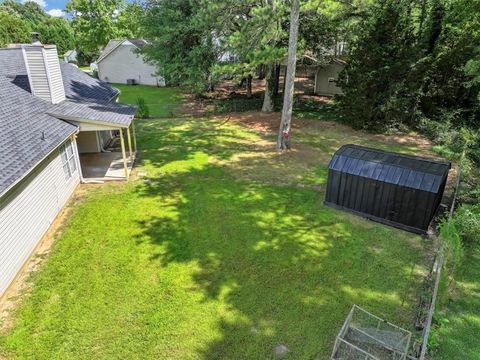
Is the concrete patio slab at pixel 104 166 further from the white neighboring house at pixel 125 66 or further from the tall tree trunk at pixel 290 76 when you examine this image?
the white neighboring house at pixel 125 66

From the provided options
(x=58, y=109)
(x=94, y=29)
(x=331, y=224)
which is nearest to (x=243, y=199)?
(x=331, y=224)

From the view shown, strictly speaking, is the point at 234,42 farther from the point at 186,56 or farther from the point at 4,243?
the point at 4,243

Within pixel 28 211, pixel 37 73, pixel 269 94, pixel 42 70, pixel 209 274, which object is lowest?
pixel 209 274

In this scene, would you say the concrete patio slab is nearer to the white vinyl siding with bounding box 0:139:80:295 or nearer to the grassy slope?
the white vinyl siding with bounding box 0:139:80:295

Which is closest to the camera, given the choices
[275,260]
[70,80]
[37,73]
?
[275,260]

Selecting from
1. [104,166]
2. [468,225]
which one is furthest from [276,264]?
[104,166]

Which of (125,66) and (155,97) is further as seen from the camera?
(125,66)

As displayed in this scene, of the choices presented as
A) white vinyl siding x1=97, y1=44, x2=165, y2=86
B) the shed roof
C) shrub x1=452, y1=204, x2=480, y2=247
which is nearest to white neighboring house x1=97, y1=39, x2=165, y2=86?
white vinyl siding x1=97, y1=44, x2=165, y2=86

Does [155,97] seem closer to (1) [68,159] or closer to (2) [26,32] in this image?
(1) [68,159]
